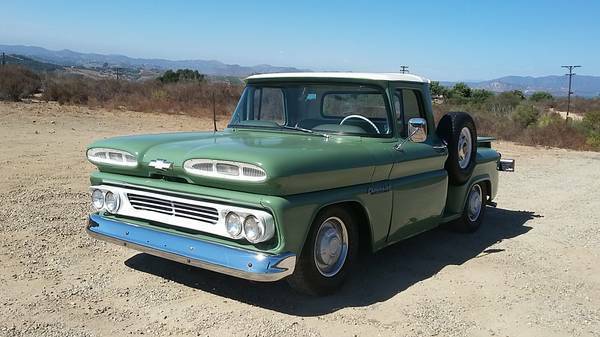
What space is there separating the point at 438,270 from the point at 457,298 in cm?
76

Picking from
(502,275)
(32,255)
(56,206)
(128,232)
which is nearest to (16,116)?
(56,206)

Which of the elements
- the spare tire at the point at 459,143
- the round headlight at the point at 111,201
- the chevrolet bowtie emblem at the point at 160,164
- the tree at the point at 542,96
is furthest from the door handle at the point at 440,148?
the tree at the point at 542,96

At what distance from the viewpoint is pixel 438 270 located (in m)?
5.48

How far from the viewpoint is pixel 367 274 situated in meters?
5.24

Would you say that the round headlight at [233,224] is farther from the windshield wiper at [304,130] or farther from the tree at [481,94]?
the tree at [481,94]

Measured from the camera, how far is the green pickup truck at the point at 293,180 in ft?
13.0

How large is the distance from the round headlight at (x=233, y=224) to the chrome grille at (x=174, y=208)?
10cm

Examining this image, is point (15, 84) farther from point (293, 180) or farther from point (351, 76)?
point (293, 180)

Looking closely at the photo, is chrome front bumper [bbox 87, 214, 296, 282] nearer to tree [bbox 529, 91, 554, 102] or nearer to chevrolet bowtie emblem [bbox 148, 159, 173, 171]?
chevrolet bowtie emblem [bbox 148, 159, 173, 171]

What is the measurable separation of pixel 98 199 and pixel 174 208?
2.82ft

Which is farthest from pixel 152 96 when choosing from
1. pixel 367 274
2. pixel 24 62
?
pixel 367 274

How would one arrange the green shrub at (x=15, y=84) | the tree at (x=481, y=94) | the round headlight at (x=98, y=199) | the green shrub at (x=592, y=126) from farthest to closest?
the tree at (x=481, y=94) → the green shrub at (x=15, y=84) → the green shrub at (x=592, y=126) → the round headlight at (x=98, y=199)

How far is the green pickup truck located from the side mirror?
0.5 inches

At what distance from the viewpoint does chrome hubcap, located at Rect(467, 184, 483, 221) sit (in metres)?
6.80
